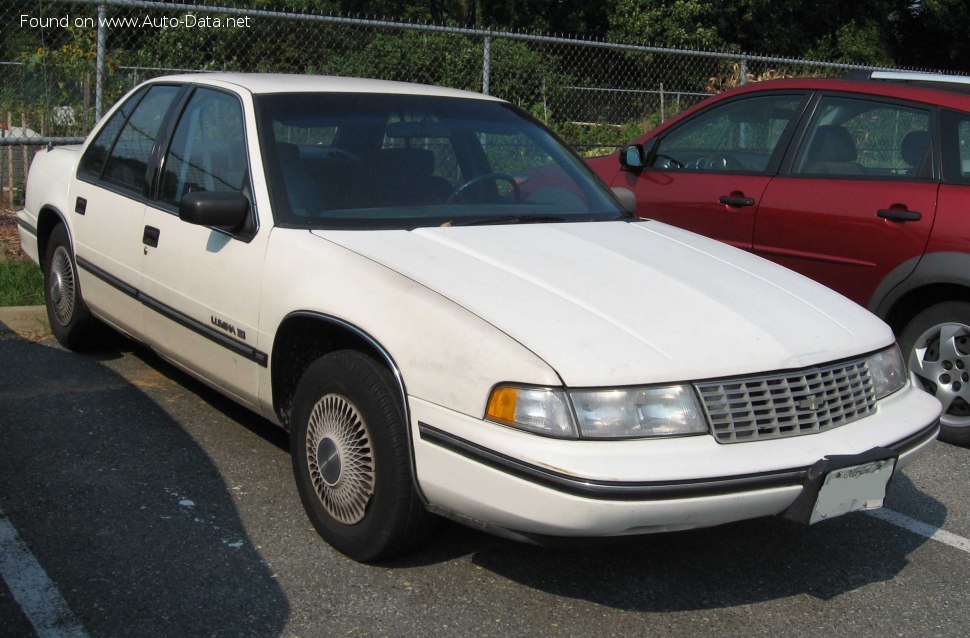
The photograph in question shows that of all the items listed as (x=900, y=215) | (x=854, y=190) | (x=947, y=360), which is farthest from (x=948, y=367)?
(x=854, y=190)

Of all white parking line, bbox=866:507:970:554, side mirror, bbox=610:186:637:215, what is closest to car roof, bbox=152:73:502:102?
side mirror, bbox=610:186:637:215

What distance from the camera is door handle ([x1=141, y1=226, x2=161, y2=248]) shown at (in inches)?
185

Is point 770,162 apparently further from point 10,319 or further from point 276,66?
point 276,66

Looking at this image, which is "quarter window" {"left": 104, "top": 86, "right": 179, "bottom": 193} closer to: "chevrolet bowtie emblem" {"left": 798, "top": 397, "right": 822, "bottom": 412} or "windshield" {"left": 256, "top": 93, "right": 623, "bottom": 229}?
"windshield" {"left": 256, "top": 93, "right": 623, "bottom": 229}

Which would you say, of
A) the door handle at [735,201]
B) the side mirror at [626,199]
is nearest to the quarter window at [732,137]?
the door handle at [735,201]

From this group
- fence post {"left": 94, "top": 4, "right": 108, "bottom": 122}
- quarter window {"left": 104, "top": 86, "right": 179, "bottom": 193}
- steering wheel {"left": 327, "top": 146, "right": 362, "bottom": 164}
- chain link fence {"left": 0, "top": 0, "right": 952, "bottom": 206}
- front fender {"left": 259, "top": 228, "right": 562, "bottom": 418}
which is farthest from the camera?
chain link fence {"left": 0, "top": 0, "right": 952, "bottom": 206}

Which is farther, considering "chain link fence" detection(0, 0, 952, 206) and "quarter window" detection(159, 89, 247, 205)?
"chain link fence" detection(0, 0, 952, 206)

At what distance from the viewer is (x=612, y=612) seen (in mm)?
3414

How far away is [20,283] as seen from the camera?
23.7 ft

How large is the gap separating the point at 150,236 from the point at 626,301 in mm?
2245

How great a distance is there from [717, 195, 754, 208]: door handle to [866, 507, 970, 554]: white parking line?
204 cm

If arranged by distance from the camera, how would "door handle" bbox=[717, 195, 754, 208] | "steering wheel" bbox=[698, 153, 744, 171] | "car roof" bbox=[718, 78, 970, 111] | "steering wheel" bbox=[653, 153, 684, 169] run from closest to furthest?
"car roof" bbox=[718, 78, 970, 111], "door handle" bbox=[717, 195, 754, 208], "steering wheel" bbox=[698, 153, 744, 171], "steering wheel" bbox=[653, 153, 684, 169]

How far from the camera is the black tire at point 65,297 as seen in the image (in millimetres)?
5730

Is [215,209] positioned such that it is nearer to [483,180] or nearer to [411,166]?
[411,166]
